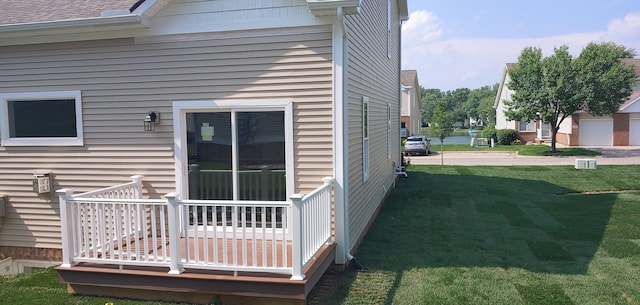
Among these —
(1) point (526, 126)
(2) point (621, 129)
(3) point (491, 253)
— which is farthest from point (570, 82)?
(3) point (491, 253)

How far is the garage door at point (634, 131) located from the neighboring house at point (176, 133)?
29.8 m

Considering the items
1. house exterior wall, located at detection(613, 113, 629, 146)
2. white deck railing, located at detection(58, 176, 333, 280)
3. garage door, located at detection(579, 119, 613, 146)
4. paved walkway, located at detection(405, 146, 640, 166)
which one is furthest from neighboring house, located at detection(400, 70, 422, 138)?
white deck railing, located at detection(58, 176, 333, 280)

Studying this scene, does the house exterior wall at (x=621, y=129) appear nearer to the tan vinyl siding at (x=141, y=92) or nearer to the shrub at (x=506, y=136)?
the shrub at (x=506, y=136)

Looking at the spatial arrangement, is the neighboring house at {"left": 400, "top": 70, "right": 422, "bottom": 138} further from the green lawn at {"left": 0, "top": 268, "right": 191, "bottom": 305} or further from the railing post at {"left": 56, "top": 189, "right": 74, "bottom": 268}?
the railing post at {"left": 56, "top": 189, "right": 74, "bottom": 268}

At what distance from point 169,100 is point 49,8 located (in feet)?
9.95

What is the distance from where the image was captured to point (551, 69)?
1013 inches

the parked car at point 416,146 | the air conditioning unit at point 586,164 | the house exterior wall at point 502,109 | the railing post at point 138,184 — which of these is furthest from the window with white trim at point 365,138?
the house exterior wall at point 502,109

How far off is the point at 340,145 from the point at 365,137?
2154 mm

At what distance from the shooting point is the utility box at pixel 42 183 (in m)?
7.09

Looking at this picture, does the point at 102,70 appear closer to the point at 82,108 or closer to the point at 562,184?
the point at 82,108

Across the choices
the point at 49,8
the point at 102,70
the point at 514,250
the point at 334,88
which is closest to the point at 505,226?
the point at 514,250

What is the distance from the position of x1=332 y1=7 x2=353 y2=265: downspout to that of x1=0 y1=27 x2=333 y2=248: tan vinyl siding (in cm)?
12

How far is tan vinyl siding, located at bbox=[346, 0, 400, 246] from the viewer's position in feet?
22.1

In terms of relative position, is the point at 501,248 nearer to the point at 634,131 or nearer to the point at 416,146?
the point at 416,146
